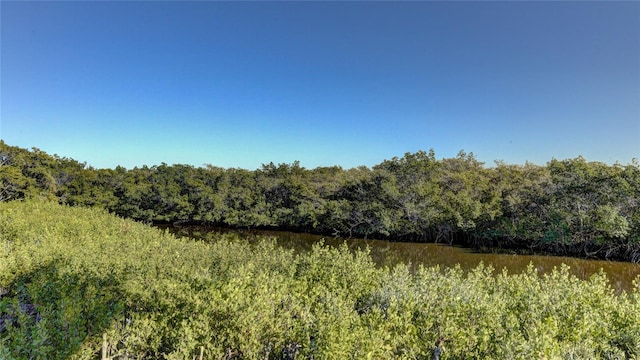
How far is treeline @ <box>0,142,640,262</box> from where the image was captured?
31062 millimetres

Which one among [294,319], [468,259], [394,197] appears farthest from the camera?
[394,197]

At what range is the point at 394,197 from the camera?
135 feet

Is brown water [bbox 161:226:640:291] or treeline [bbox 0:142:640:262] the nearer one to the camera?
brown water [bbox 161:226:640:291]

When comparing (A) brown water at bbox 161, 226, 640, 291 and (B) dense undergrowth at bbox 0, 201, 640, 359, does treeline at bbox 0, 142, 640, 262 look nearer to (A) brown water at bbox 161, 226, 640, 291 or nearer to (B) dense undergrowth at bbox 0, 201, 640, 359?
(A) brown water at bbox 161, 226, 640, 291

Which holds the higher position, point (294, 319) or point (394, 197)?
point (394, 197)

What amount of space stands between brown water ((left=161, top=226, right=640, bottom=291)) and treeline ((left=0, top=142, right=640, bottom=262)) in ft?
6.91

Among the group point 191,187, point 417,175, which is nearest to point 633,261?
point 417,175

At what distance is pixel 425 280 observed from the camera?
11000 millimetres

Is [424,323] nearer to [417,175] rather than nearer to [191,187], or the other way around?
[417,175]

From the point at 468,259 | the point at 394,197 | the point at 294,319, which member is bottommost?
the point at 468,259

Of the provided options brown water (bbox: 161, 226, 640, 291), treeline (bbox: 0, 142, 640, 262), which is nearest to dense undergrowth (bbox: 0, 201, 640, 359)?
brown water (bbox: 161, 226, 640, 291)

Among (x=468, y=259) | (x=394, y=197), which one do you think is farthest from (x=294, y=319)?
(x=394, y=197)

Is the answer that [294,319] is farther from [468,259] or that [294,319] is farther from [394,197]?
[394,197]

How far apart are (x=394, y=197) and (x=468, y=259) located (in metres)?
12.3
